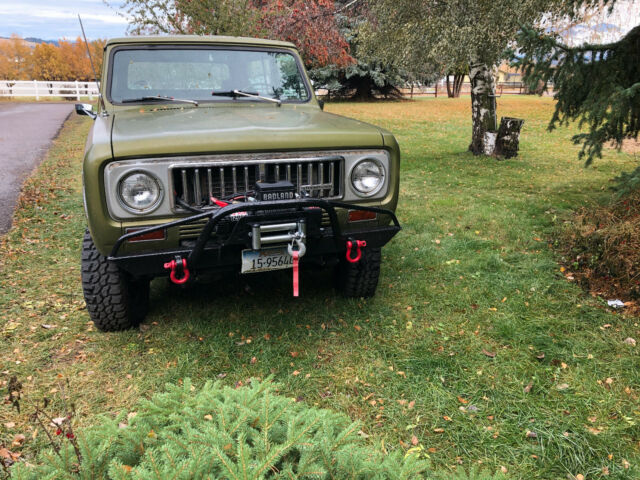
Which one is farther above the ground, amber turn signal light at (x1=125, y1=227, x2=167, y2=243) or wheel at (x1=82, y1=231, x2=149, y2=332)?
amber turn signal light at (x1=125, y1=227, x2=167, y2=243)

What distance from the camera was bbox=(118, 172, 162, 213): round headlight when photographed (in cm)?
260

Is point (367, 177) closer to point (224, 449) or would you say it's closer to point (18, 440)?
point (224, 449)

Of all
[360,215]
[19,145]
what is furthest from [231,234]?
[19,145]

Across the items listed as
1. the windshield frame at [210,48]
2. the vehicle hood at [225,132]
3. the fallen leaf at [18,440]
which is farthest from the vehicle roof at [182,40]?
the fallen leaf at [18,440]

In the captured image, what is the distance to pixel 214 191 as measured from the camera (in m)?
2.83

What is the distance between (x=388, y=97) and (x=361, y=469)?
3007cm

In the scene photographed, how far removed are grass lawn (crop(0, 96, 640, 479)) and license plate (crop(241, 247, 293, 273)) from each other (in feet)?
2.19

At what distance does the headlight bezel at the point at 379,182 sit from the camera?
9.98 ft

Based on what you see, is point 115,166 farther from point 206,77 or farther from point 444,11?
point 444,11

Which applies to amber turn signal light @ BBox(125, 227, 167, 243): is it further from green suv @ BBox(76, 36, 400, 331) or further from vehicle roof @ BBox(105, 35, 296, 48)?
vehicle roof @ BBox(105, 35, 296, 48)

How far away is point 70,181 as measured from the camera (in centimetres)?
805

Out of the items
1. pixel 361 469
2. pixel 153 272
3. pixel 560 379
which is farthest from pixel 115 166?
pixel 560 379

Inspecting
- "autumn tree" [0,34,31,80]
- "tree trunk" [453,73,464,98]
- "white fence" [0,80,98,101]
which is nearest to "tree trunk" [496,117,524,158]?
"tree trunk" [453,73,464,98]

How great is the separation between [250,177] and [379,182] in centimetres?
84
